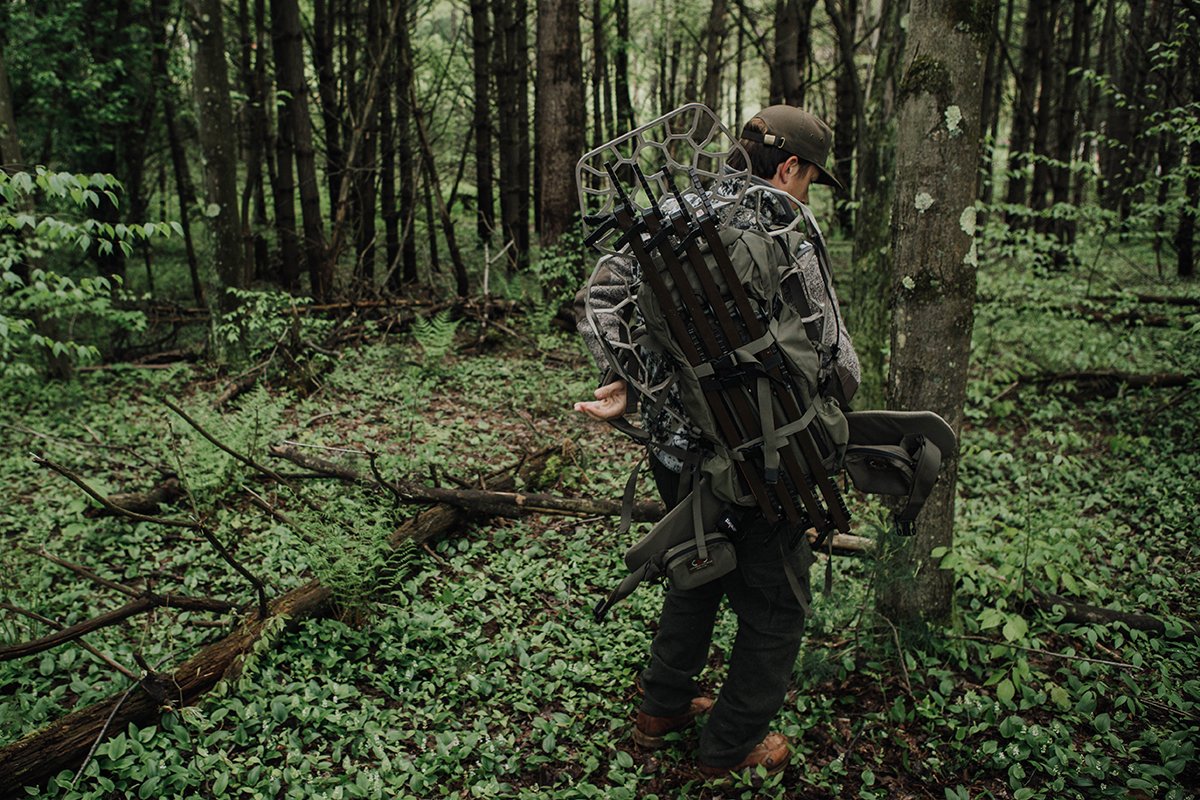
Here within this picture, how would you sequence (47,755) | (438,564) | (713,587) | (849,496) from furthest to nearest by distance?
(849,496) → (438,564) → (713,587) → (47,755)

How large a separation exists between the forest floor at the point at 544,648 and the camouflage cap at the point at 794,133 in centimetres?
177

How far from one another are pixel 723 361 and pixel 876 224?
4.29 meters

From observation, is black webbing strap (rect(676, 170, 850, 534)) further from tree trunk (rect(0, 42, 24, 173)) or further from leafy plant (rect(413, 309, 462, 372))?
tree trunk (rect(0, 42, 24, 173))

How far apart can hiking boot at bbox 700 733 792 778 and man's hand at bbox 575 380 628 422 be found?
1.57m

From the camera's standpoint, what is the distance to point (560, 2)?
30.5 feet

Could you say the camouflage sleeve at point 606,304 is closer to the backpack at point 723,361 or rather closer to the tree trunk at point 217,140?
the backpack at point 723,361

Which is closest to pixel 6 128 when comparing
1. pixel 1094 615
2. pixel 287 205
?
pixel 287 205

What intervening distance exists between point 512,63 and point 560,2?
6064mm

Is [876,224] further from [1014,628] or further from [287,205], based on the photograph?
[287,205]

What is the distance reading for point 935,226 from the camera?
127 inches

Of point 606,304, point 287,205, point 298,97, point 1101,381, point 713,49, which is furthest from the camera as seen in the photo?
point 713,49

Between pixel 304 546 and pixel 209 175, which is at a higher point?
pixel 209 175

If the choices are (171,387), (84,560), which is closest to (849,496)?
(84,560)

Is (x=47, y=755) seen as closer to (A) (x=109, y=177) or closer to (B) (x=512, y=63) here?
(A) (x=109, y=177)
